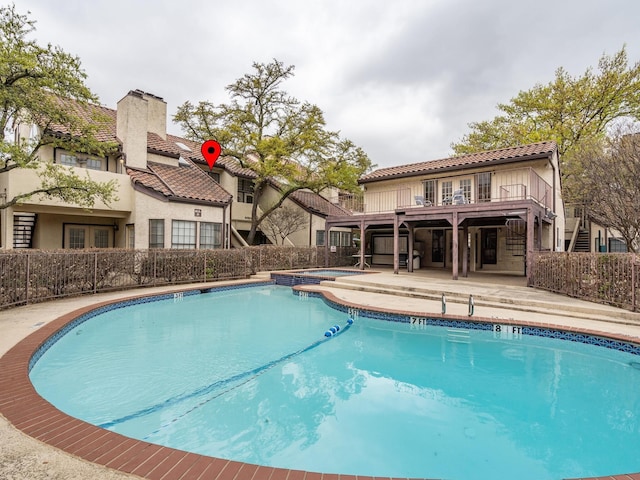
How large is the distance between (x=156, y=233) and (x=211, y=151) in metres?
7.95

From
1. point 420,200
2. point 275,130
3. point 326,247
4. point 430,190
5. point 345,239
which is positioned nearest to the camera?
point 420,200

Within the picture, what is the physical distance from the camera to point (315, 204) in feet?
78.9

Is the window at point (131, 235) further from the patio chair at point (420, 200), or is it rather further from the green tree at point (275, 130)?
the patio chair at point (420, 200)

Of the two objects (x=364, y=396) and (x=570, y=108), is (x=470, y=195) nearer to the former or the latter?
(x=570, y=108)

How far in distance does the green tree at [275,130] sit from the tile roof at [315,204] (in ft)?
7.08

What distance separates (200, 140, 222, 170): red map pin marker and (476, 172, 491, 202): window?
1491cm

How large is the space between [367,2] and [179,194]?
1079cm

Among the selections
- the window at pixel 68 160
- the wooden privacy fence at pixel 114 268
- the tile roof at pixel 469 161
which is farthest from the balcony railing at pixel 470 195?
the window at pixel 68 160

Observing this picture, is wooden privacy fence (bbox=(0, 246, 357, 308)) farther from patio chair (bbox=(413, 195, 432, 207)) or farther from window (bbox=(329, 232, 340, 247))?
patio chair (bbox=(413, 195, 432, 207))

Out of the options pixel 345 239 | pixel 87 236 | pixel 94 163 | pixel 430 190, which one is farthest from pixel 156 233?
pixel 430 190

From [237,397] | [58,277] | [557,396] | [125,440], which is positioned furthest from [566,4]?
[58,277]

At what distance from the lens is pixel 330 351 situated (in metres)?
6.52

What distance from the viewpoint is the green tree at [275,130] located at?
18906 mm

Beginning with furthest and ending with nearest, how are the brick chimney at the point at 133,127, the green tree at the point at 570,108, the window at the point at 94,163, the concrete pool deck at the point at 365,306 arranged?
the green tree at the point at 570,108 → the brick chimney at the point at 133,127 → the window at the point at 94,163 → the concrete pool deck at the point at 365,306
